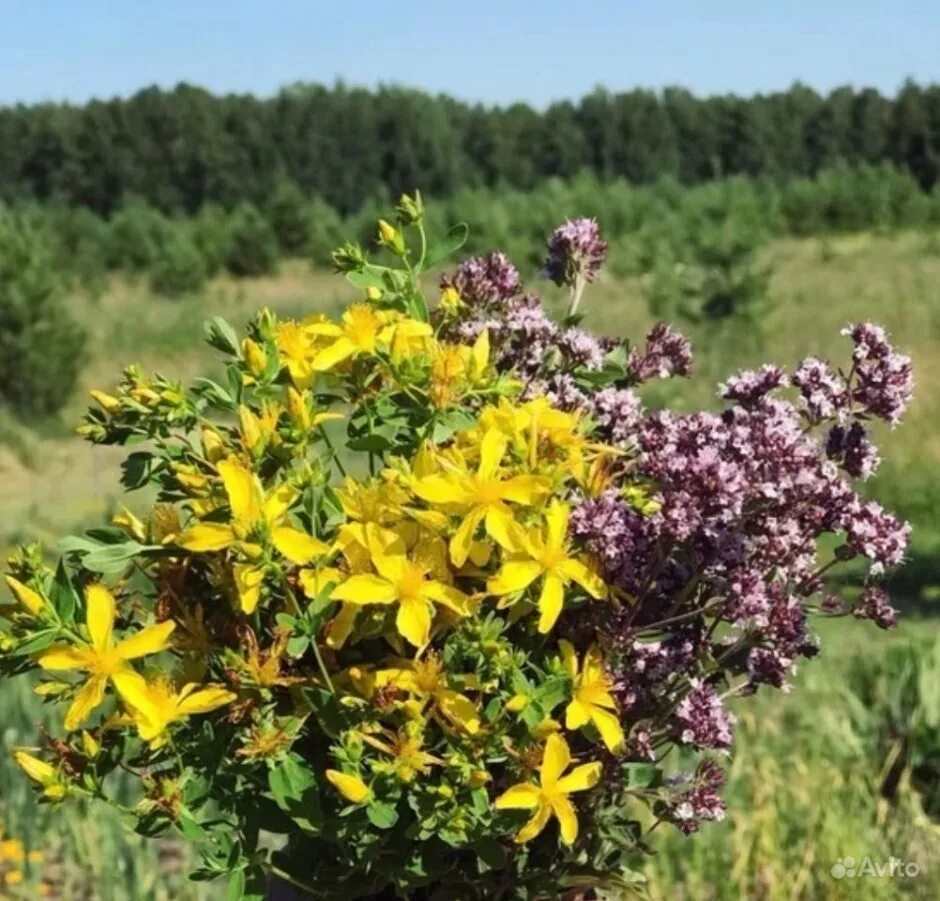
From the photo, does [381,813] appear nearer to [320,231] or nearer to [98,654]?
[98,654]

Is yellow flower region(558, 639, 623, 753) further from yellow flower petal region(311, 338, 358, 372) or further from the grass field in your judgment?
the grass field

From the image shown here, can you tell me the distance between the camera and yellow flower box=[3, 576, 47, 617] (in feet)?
3.26

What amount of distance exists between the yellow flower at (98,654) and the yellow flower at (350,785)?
5.8 inches

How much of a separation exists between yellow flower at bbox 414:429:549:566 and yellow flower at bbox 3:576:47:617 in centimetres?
26

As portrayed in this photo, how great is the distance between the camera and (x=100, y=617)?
101 centimetres

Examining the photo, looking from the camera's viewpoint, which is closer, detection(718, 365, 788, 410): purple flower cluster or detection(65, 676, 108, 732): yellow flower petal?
detection(65, 676, 108, 732): yellow flower petal

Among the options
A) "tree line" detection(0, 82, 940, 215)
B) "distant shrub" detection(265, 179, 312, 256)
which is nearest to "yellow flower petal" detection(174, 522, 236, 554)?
"distant shrub" detection(265, 179, 312, 256)

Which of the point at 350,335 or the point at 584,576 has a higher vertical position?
the point at 350,335

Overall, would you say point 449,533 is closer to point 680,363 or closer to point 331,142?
point 680,363

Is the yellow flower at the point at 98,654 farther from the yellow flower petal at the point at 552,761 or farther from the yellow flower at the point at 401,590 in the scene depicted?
the yellow flower petal at the point at 552,761

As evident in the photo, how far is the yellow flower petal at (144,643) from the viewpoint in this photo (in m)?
1.00

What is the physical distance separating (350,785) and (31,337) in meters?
13.1

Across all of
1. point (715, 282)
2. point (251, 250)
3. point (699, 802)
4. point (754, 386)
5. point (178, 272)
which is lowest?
point (178, 272)

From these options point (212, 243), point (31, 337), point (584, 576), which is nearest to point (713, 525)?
point (584, 576)
